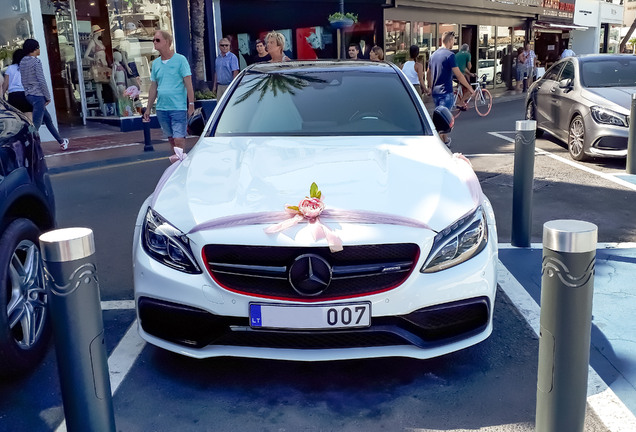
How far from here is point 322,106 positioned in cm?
454

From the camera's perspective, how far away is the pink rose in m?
2.96

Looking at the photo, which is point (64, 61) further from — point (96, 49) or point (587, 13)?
point (587, 13)

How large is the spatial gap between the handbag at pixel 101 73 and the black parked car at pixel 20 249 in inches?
495

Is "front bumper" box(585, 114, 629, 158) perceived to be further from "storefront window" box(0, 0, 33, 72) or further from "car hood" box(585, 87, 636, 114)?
"storefront window" box(0, 0, 33, 72)

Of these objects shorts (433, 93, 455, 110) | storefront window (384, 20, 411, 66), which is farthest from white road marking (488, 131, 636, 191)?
storefront window (384, 20, 411, 66)

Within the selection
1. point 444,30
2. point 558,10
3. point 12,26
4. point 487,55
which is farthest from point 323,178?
point 558,10

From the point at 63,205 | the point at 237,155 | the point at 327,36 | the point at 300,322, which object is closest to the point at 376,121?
the point at 237,155

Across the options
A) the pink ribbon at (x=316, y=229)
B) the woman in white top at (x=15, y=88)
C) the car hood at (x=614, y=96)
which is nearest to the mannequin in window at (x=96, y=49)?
the woman in white top at (x=15, y=88)

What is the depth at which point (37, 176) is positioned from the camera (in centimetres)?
377

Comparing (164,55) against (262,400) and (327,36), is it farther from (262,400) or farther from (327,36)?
(327,36)

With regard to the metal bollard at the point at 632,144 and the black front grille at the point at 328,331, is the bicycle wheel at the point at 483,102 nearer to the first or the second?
the metal bollard at the point at 632,144

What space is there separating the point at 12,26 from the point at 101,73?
2.87 meters

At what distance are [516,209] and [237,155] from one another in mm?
2397

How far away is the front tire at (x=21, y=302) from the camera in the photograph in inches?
122
